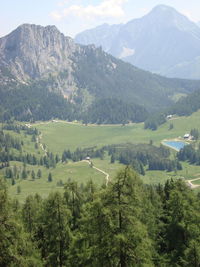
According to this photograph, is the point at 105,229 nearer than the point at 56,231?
Yes

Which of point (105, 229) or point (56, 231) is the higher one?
point (105, 229)

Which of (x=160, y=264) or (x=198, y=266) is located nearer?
(x=198, y=266)

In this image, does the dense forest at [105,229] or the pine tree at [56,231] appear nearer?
the dense forest at [105,229]

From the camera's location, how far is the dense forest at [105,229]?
43312 mm

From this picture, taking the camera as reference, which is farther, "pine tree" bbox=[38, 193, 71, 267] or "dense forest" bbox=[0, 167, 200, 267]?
"pine tree" bbox=[38, 193, 71, 267]

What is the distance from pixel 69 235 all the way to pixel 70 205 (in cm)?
1318

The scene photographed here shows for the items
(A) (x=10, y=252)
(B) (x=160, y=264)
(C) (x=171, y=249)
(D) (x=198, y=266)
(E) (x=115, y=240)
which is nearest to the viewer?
(A) (x=10, y=252)

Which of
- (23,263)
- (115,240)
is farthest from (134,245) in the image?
(23,263)

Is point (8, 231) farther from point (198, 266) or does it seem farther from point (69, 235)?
point (198, 266)

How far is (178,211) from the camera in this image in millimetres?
71375

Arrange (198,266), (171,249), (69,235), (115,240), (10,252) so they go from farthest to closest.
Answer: (171,249), (69,235), (198,266), (115,240), (10,252)

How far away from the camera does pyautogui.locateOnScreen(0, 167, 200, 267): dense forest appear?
142 ft

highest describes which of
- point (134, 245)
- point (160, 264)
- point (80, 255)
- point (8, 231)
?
point (8, 231)

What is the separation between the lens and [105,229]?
155 ft
